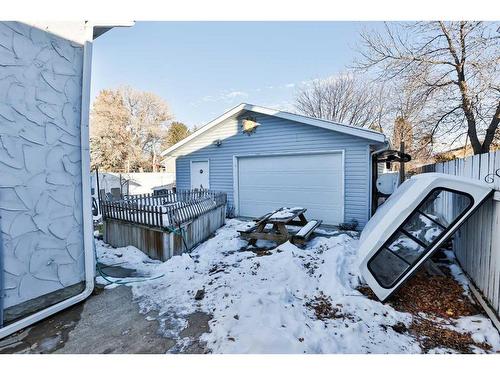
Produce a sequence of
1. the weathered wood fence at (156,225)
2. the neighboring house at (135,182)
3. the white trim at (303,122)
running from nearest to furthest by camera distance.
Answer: the weathered wood fence at (156,225)
the white trim at (303,122)
the neighboring house at (135,182)

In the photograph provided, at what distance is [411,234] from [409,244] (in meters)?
0.20

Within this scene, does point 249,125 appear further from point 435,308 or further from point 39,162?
point 435,308

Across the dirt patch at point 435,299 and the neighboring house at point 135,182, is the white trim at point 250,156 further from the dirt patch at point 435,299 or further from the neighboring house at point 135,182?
the neighboring house at point 135,182

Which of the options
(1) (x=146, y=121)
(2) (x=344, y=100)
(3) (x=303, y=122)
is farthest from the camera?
(1) (x=146, y=121)

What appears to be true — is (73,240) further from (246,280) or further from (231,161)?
(231,161)

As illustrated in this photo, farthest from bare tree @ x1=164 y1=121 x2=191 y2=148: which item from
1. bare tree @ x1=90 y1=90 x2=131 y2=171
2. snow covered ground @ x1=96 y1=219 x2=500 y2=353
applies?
snow covered ground @ x1=96 y1=219 x2=500 y2=353

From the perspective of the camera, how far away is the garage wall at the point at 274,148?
22.7ft

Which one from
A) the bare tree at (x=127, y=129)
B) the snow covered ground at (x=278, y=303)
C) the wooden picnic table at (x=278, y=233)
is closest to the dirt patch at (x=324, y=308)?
the snow covered ground at (x=278, y=303)

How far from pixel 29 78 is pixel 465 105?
12.9 m

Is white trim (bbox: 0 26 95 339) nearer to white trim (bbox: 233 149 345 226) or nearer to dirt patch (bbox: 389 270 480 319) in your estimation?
dirt patch (bbox: 389 270 480 319)

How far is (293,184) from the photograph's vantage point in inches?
311

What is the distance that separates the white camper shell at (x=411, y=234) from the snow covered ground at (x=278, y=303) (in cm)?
36

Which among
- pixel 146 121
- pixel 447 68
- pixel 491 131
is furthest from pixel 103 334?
pixel 146 121
